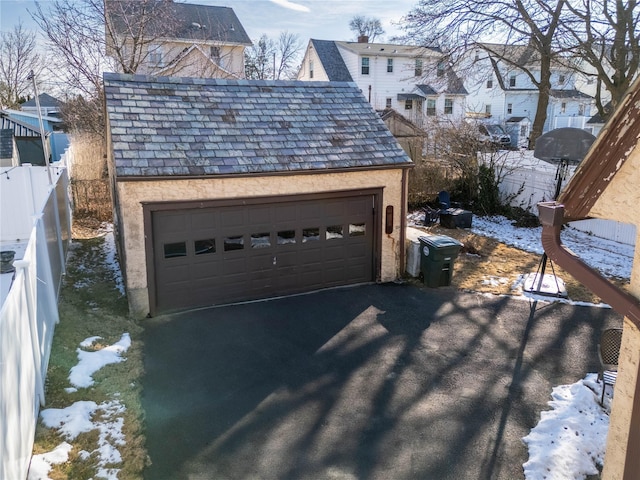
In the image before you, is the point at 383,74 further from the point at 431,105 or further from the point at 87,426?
the point at 87,426

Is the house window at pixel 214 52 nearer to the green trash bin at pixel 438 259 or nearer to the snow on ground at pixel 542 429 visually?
the green trash bin at pixel 438 259

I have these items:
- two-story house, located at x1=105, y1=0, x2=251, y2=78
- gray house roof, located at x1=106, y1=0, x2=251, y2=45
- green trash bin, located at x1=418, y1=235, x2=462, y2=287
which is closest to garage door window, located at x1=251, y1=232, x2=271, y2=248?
green trash bin, located at x1=418, y1=235, x2=462, y2=287

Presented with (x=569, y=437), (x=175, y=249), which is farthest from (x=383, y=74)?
(x=569, y=437)

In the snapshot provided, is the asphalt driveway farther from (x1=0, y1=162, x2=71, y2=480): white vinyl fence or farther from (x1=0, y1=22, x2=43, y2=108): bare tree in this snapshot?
(x1=0, y1=22, x2=43, y2=108): bare tree

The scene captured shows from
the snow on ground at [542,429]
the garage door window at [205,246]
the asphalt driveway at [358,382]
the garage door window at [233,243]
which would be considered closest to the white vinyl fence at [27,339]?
the snow on ground at [542,429]

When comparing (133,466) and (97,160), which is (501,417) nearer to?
(133,466)

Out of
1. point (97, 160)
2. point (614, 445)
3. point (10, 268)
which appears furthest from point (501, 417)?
point (97, 160)
